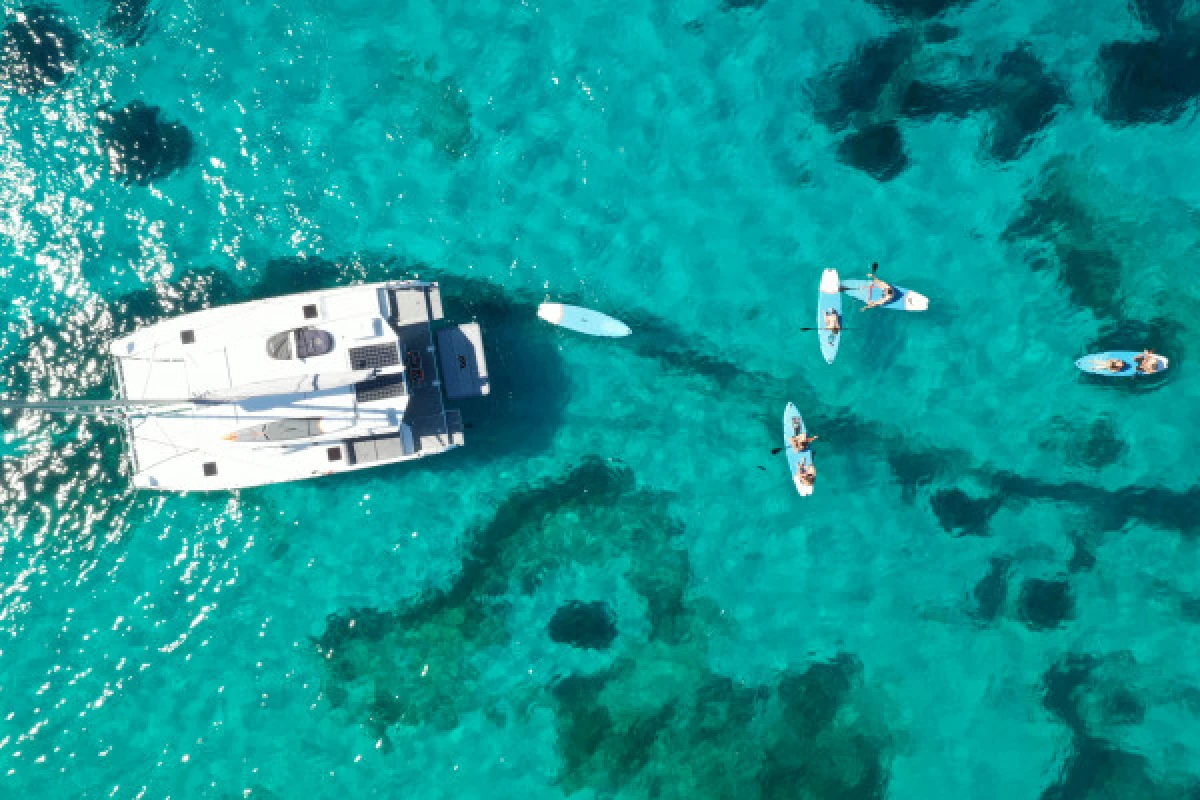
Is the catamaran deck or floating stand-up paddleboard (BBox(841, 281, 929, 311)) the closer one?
the catamaran deck

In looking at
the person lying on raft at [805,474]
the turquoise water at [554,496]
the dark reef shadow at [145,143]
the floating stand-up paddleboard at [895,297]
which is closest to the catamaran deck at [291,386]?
the turquoise water at [554,496]

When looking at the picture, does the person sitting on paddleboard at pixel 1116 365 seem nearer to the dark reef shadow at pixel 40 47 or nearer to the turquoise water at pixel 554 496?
the turquoise water at pixel 554 496

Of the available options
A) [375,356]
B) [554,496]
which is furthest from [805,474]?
[375,356]

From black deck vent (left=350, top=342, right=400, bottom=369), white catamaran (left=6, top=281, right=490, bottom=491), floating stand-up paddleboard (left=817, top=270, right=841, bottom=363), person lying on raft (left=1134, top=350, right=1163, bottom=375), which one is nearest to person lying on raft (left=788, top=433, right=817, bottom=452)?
floating stand-up paddleboard (left=817, top=270, right=841, bottom=363)

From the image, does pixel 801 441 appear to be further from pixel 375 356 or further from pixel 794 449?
pixel 375 356

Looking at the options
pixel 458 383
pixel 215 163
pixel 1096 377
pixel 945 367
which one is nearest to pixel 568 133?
pixel 458 383

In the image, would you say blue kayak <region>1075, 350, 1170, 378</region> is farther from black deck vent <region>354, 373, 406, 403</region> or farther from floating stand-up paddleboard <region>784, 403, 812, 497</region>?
black deck vent <region>354, 373, 406, 403</region>

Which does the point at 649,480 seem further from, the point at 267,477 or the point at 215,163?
the point at 215,163
